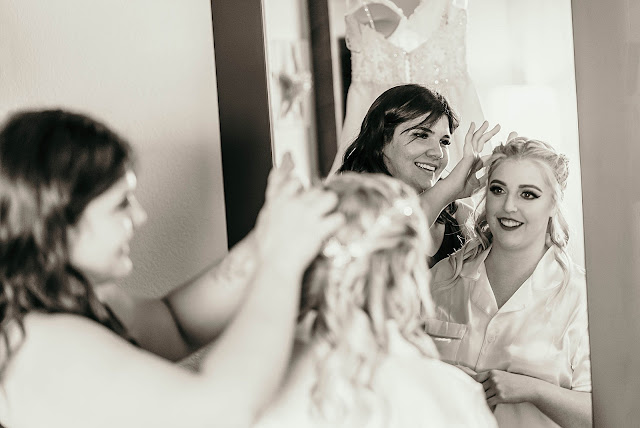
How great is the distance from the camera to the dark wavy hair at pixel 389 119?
0.90 m

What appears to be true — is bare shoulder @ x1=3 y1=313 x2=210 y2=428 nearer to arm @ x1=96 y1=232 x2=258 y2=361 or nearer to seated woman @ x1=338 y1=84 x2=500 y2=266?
arm @ x1=96 y1=232 x2=258 y2=361

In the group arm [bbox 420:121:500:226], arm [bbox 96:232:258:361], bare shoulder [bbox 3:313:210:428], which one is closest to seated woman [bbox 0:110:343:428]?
bare shoulder [bbox 3:313:210:428]

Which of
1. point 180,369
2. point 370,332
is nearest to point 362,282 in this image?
point 370,332

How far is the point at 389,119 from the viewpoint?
36.9 inches

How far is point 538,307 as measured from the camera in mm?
853

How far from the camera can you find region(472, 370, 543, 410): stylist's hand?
84cm

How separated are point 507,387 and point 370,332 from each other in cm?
33

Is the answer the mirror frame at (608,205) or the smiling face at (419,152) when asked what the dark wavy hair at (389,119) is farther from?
the mirror frame at (608,205)

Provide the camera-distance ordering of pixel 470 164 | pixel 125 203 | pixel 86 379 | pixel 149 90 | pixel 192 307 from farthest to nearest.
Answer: pixel 149 90, pixel 470 164, pixel 192 307, pixel 125 203, pixel 86 379

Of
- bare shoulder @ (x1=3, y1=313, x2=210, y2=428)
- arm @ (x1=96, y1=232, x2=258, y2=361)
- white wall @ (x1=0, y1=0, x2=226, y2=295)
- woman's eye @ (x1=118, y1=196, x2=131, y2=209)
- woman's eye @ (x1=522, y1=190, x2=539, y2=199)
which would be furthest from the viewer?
white wall @ (x1=0, y1=0, x2=226, y2=295)

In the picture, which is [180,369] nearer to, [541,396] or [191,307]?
[191,307]

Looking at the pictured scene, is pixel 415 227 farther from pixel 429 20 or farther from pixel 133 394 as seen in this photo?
pixel 429 20

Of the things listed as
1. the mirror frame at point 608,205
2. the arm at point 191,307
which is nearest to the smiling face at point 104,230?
the arm at point 191,307

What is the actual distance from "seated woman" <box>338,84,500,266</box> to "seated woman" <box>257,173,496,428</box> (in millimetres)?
276
